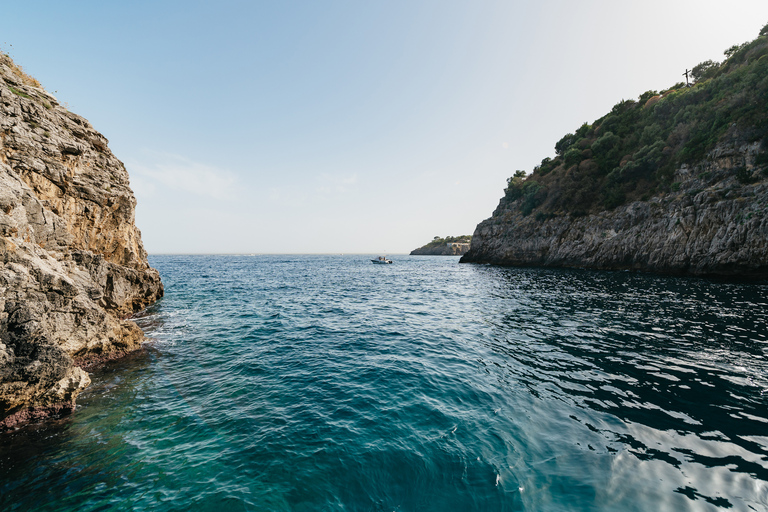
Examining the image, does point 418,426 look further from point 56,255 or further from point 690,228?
point 690,228

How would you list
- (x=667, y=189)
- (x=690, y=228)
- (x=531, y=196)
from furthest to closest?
1. (x=531, y=196)
2. (x=667, y=189)
3. (x=690, y=228)

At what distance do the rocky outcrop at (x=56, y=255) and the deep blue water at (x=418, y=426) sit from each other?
115cm

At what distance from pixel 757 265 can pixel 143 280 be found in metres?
55.7

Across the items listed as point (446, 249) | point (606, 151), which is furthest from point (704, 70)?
point (446, 249)

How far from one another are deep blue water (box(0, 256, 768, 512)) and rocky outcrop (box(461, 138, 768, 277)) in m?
21.5

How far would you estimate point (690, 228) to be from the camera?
3362cm

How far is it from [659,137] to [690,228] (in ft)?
73.4

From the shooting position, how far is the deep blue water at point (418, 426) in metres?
5.36

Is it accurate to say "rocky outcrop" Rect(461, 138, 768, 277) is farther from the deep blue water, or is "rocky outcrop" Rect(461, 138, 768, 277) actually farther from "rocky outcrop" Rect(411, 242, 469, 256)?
"rocky outcrop" Rect(411, 242, 469, 256)

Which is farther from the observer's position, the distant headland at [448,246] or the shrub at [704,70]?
the distant headland at [448,246]

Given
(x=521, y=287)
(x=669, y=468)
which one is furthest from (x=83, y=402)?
(x=521, y=287)

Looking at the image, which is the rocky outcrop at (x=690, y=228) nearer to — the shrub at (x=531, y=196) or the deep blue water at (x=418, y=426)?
the shrub at (x=531, y=196)

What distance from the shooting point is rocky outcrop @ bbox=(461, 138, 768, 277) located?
28.2 meters

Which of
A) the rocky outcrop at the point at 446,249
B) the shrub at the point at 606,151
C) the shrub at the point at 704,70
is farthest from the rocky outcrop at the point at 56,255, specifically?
the rocky outcrop at the point at 446,249
